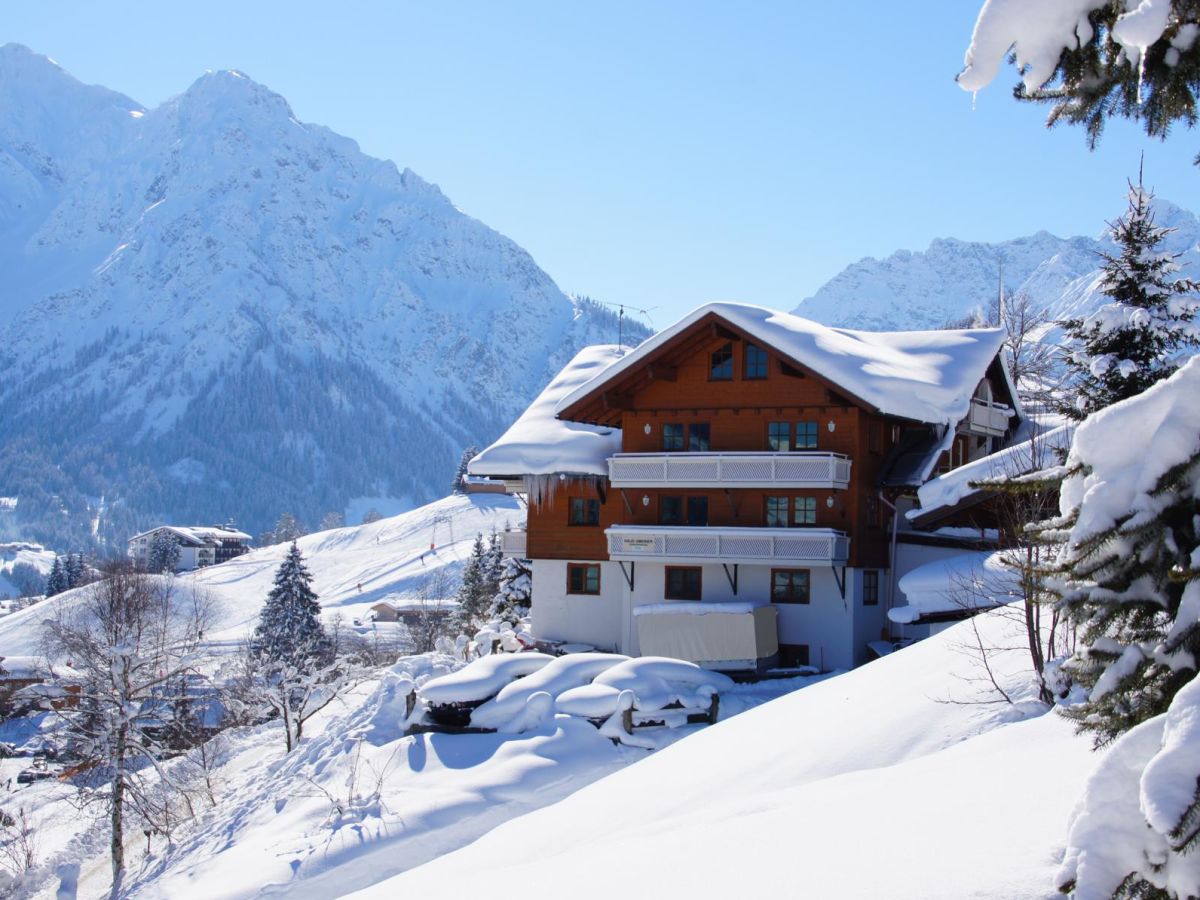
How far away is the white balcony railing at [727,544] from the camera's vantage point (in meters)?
31.7

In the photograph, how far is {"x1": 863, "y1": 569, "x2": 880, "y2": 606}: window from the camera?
3341cm

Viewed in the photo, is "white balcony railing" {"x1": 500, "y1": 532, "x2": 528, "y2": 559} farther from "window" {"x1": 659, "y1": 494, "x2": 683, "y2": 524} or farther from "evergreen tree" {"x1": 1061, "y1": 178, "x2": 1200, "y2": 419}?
"evergreen tree" {"x1": 1061, "y1": 178, "x2": 1200, "y2": 419}

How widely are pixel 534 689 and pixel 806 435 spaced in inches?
476

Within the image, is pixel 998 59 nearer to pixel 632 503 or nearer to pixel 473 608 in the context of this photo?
pixel 632 503

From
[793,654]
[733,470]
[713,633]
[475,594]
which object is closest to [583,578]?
[713,633]

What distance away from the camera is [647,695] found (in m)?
25.7

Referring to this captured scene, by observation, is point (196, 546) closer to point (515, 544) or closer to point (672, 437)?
point (515, 544)

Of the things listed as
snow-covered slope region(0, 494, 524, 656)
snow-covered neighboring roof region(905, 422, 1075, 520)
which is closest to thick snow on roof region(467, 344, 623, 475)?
snow-covered neighboring roof region(905, 422, 1075, 520)

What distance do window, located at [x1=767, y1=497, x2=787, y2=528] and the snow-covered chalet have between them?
0.05 m

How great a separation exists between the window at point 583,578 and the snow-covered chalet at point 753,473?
75 mm

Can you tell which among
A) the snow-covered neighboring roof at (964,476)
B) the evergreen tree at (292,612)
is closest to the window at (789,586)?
the snow-covered neighboring roof at (964,476)

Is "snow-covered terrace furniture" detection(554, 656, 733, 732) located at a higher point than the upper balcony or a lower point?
lower

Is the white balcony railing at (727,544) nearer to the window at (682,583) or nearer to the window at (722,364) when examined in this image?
the window at (682,583)

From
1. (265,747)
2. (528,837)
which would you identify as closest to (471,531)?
(265,747)
